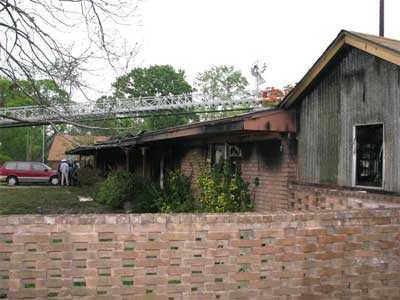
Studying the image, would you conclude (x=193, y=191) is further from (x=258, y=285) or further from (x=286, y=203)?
(x=258, y=285)

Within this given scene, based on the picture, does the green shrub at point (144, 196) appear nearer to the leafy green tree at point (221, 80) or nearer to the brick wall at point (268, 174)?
the brick wall at point (268, 174)

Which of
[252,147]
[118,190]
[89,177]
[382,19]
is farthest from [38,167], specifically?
[252,147]

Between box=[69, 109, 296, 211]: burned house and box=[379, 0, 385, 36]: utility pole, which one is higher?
box=[379, 0, 385, 36]: utility pole

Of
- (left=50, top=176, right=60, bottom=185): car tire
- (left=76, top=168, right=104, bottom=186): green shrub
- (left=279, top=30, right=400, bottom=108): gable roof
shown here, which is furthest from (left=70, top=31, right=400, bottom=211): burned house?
(left=50, top=176, right=60, bottom=185): car tire

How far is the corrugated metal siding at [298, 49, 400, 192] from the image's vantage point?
7016mm

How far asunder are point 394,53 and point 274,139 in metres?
3.55

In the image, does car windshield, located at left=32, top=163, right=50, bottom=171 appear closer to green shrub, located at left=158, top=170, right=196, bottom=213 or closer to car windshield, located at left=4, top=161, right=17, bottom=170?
car windshield, located at left=4, top=161, right=17, bottom=170

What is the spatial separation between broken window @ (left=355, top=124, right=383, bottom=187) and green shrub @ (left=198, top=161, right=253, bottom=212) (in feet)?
10.2

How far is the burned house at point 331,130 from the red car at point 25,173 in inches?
969

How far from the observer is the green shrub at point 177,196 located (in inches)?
500

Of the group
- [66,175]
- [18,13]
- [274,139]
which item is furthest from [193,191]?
[66,175]

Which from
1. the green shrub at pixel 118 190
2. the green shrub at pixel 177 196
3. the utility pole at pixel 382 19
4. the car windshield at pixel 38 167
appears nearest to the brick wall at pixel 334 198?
the green shrub at pixel 177 196

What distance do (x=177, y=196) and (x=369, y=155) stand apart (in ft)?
22.8

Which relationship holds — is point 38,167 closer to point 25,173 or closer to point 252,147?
point 25,173
